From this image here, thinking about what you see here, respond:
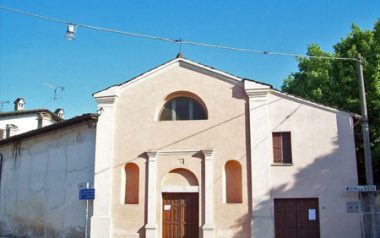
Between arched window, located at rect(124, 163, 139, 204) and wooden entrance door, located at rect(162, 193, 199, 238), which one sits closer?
wooden entrance door, located at rect(162, 193, 199, 238)

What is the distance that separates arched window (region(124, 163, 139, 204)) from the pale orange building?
1.6 inches

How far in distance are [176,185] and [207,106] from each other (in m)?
3.32

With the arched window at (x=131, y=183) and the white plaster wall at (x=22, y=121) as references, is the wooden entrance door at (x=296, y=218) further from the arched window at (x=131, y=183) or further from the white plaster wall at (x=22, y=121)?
the white plaster wall at (x=22, y=121)

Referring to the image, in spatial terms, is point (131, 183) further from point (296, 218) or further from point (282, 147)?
point (296, 218)

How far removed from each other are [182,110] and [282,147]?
423 centimetres

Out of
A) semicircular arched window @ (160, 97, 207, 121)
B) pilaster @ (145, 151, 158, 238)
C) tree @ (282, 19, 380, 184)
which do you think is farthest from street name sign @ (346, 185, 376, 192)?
pilaster @ (145, 151, 158, 238)

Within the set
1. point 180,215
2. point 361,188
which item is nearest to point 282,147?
point 361,188

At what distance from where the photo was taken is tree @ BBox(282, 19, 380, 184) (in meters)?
19.6

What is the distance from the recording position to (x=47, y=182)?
786 inches

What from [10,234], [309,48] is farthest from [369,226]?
[10,234]

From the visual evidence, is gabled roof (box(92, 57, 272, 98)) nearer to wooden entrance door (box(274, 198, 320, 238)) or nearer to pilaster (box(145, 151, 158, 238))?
pilaster (box(145, 151, 158, 238))

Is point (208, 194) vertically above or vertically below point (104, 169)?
below

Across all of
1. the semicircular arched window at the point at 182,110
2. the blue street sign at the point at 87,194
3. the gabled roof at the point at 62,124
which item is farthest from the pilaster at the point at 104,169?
the semicircular arched window at the point at 182,110

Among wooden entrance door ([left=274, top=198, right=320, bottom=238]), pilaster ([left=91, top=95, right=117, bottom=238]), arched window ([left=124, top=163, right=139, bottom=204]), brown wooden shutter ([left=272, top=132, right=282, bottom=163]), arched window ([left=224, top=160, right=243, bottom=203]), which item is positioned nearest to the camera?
wooden entrance door ([left=274, top=198, right=320, bottom=238])
